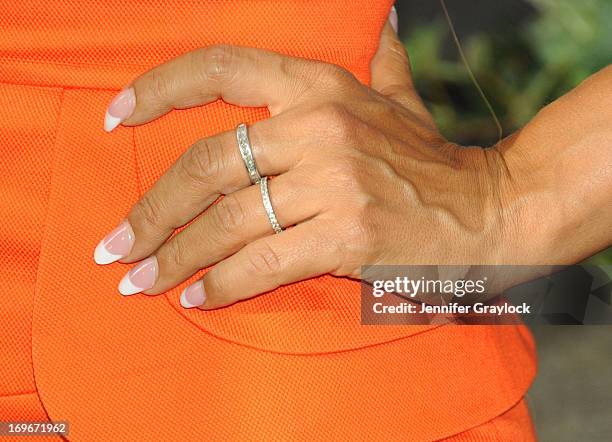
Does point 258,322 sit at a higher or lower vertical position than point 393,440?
higher

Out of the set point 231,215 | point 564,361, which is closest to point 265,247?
point 231,215

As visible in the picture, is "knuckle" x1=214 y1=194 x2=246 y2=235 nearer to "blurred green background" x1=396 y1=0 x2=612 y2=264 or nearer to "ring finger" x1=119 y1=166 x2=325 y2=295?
"ring finger" x1=119 y1=166 x2=325 y2=295

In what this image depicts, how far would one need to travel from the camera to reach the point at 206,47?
28.2 inches

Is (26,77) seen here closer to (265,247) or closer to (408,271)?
(265,247)

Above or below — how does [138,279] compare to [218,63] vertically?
below

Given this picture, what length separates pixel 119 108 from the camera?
28.3 inches

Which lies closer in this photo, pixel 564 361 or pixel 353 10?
pixel 353 10

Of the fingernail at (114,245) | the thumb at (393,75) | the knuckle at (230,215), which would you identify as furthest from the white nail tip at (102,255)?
the thumb at (393,75)

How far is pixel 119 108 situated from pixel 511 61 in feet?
5.39

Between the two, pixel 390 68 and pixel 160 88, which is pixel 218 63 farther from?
pixel 390 68

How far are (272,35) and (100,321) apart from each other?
0.31 m

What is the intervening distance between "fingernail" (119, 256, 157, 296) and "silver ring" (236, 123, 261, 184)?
5.1 inches

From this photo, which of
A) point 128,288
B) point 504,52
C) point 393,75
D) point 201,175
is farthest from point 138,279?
point 504,52

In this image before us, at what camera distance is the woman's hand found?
710mm
